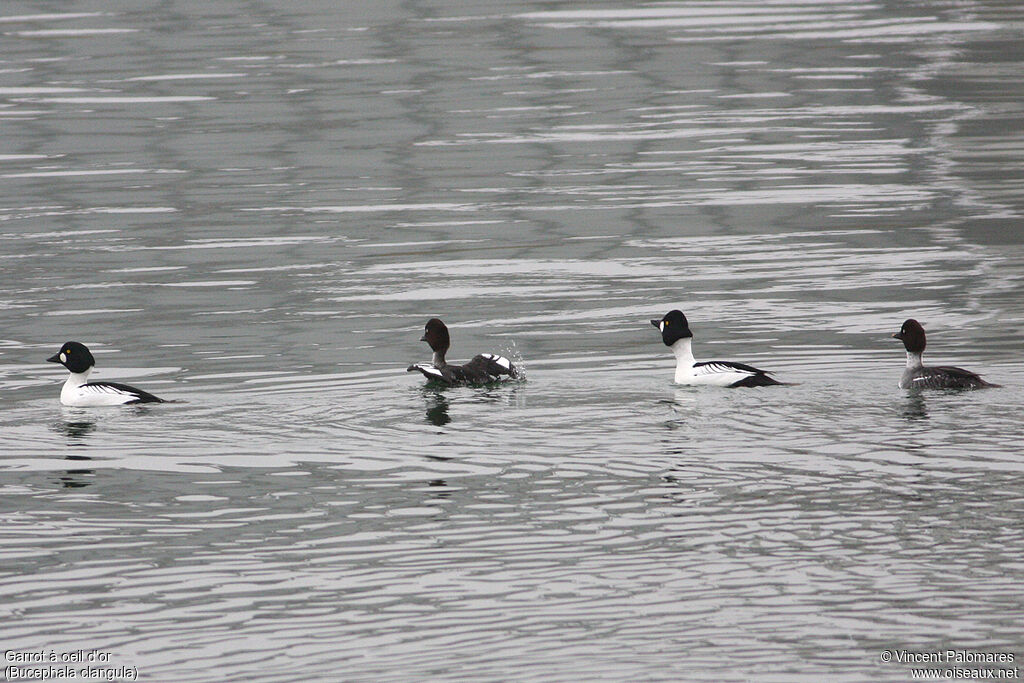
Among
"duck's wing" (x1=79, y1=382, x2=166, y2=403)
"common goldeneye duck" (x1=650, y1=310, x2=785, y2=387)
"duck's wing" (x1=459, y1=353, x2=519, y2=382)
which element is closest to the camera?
"duck's wing" (x1=79, y1=382, x2=166, y2=403)

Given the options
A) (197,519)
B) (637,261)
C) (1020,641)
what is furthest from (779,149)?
(1020,641)

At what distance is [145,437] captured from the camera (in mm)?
13797

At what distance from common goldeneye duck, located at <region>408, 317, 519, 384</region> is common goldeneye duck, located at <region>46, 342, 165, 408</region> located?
2.31 m

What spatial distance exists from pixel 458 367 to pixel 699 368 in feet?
6.92

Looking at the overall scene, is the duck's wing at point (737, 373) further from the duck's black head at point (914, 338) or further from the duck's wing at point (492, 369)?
the duck's wing at point (492, 369)

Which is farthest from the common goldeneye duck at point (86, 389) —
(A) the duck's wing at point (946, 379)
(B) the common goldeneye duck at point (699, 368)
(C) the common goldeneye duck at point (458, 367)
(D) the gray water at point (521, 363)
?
(A) the duck's wing at point (946, 379)

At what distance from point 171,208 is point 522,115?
371 inches

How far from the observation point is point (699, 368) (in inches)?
606

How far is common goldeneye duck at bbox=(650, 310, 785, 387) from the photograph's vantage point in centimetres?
1504

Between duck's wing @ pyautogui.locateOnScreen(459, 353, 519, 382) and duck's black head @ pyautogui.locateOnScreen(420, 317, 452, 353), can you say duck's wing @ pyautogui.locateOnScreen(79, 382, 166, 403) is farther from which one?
duck's wing @ pyautogui.locateOnScreen(459, 353, 519, 382)

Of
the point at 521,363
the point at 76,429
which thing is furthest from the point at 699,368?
the point at 76,429

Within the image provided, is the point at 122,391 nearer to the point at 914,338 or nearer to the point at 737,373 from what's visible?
the point at 737,373

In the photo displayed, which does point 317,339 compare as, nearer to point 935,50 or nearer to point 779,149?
point 779,149

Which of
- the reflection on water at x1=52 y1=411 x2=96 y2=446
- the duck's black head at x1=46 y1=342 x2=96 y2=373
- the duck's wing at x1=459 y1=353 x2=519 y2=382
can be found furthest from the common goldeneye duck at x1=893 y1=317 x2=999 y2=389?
the duck's black head at x1=46 y1=342 x2=96 y2=373
